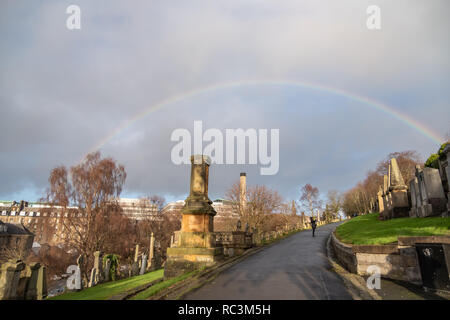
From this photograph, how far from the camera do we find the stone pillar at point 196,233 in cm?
953

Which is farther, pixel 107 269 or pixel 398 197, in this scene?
pixel 107 269

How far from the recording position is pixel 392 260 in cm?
667

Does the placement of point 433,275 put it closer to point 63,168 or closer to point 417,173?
point 417,173

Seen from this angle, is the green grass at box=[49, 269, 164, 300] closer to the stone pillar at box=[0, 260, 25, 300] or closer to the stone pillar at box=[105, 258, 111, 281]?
the stone pillar at box=[0, 260, 25, 300]

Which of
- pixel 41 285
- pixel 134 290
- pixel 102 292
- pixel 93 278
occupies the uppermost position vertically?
pixel 134 290

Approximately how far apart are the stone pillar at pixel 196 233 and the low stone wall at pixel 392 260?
4.92 meters

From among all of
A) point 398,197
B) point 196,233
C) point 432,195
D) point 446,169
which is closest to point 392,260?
point 196,233

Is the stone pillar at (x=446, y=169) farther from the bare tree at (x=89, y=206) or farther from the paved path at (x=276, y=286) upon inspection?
the bare tree at (x=89, y=206)

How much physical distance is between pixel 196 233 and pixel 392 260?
6.48 meters

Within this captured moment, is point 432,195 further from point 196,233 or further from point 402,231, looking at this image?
point 196,233

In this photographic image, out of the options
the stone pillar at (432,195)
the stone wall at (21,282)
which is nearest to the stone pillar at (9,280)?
the stone wall at (21,282)

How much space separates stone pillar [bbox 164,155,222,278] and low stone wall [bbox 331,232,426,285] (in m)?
4.92

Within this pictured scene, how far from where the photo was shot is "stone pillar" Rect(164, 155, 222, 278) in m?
9.53
